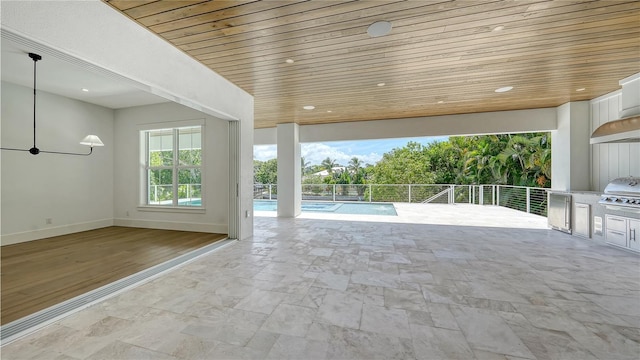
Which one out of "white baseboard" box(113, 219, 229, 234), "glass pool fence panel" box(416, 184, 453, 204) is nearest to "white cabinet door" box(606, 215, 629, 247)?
"glass pool fence panel" box(416, 184, 453, 204)

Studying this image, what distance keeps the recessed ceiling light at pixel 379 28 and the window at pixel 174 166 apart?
14.2ft

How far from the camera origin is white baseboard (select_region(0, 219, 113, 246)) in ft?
13.4

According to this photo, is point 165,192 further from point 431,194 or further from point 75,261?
point 431,194

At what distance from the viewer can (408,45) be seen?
9.37 feet

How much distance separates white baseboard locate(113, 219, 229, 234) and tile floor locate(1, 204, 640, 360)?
1725 millimetres

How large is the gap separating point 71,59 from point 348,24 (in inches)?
96.3

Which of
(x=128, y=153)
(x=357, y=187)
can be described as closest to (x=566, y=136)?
(x=357, y=187)

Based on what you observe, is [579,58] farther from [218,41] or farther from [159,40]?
[159,40]

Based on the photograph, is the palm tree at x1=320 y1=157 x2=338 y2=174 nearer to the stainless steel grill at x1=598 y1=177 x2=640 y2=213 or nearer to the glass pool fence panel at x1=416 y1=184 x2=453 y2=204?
the glass pool fence panel at x1=416 y1=184 x2=453 y2=204

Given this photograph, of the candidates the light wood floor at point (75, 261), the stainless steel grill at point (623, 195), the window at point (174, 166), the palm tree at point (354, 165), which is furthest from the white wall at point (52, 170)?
the palm tree at point (354, 165)

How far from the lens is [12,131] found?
414cm

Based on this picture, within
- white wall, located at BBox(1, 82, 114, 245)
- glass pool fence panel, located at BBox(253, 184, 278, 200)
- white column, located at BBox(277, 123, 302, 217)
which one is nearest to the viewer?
white wall, located at BBox(1, 82, 114, 245)

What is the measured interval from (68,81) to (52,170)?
6.22 ft

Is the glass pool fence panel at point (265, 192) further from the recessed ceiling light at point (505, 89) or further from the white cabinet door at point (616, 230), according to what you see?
the white cabinet door at point (616, 230)
